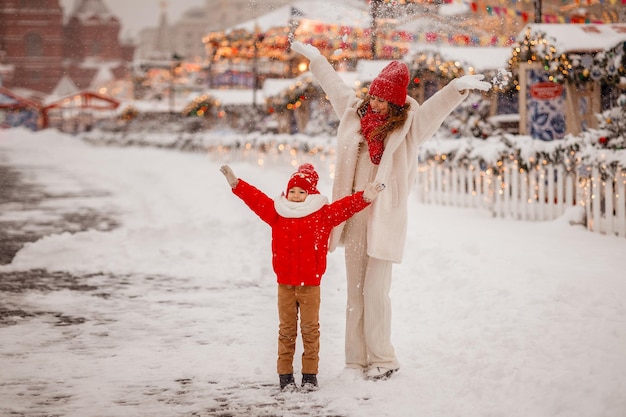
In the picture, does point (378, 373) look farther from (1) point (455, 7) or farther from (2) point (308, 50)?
(1) point (455, 7)

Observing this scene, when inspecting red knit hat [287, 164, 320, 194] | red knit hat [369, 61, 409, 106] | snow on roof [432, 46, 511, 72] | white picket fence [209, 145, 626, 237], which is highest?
snow on roof [432, 46, 511, 72]

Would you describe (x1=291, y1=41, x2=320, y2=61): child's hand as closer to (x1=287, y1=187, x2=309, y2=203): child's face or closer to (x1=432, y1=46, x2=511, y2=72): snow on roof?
(x1=287, y1=187, x2=309, y2=203): child's face

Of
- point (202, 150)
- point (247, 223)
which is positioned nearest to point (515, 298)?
point (247, 223)

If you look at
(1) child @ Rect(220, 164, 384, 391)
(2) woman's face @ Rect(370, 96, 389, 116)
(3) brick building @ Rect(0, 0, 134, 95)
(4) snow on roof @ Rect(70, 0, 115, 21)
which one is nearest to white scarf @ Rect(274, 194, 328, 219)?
(1) child @ Rect(220, 164, 384, 391)

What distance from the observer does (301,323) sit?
15.9 ft

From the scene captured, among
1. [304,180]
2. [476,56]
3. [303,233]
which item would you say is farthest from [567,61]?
[303,233]

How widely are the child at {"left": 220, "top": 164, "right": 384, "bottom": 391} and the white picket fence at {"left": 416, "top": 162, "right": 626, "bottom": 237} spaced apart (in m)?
6.46

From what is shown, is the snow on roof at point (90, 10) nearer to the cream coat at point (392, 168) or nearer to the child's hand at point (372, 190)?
the cream coat at point (392, 168)

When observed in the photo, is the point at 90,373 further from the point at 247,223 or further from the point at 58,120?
the point at 58,120

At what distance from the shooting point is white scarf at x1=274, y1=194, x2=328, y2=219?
476 cm

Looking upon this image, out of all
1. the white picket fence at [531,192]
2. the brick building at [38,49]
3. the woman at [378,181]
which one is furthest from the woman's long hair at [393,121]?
the brick building at [38,49]

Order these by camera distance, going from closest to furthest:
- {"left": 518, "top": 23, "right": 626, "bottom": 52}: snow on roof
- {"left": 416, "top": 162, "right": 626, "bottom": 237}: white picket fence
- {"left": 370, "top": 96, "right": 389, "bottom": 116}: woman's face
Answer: {"left": 370, "top": 96, "right": 389, "bottom": 116}: woman's face < {"left": 416, "top": 162, "right": 626, "bottom": 237}: white picket fence < {"left": 518, "top": 23, "right": 626, "bottom": 52}: snow on roof

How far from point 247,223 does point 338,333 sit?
658 cm

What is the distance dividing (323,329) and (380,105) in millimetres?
2329
